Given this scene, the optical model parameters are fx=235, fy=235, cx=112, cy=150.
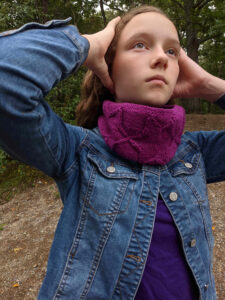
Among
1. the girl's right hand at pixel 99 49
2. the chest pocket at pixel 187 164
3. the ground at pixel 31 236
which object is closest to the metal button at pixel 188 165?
the chest pocket at pixel 187 164

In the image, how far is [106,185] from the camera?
3.50 ft

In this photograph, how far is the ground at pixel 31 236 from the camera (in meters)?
3.01

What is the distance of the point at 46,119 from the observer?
859 mm

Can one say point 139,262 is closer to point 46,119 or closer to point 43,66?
point 46,119

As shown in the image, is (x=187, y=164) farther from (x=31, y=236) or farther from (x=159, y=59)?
(x=31, y=236)

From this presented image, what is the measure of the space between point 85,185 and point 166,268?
534 millimetres

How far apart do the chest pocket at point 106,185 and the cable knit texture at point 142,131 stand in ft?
0.26

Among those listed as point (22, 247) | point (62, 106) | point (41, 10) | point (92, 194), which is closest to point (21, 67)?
point (92, 194)

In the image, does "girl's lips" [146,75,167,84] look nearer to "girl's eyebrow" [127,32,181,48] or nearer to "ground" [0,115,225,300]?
"girl's eyebrow" [127,32,181,48]

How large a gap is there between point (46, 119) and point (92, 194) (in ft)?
1.28

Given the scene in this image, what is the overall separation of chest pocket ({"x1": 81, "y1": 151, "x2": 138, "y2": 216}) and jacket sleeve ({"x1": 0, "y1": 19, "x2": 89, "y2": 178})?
0.18 meters

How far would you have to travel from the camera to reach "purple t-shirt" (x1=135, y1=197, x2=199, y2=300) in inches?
41.9

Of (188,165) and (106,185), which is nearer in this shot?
(106,185)

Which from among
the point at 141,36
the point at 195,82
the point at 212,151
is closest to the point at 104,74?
the point at 141,36
